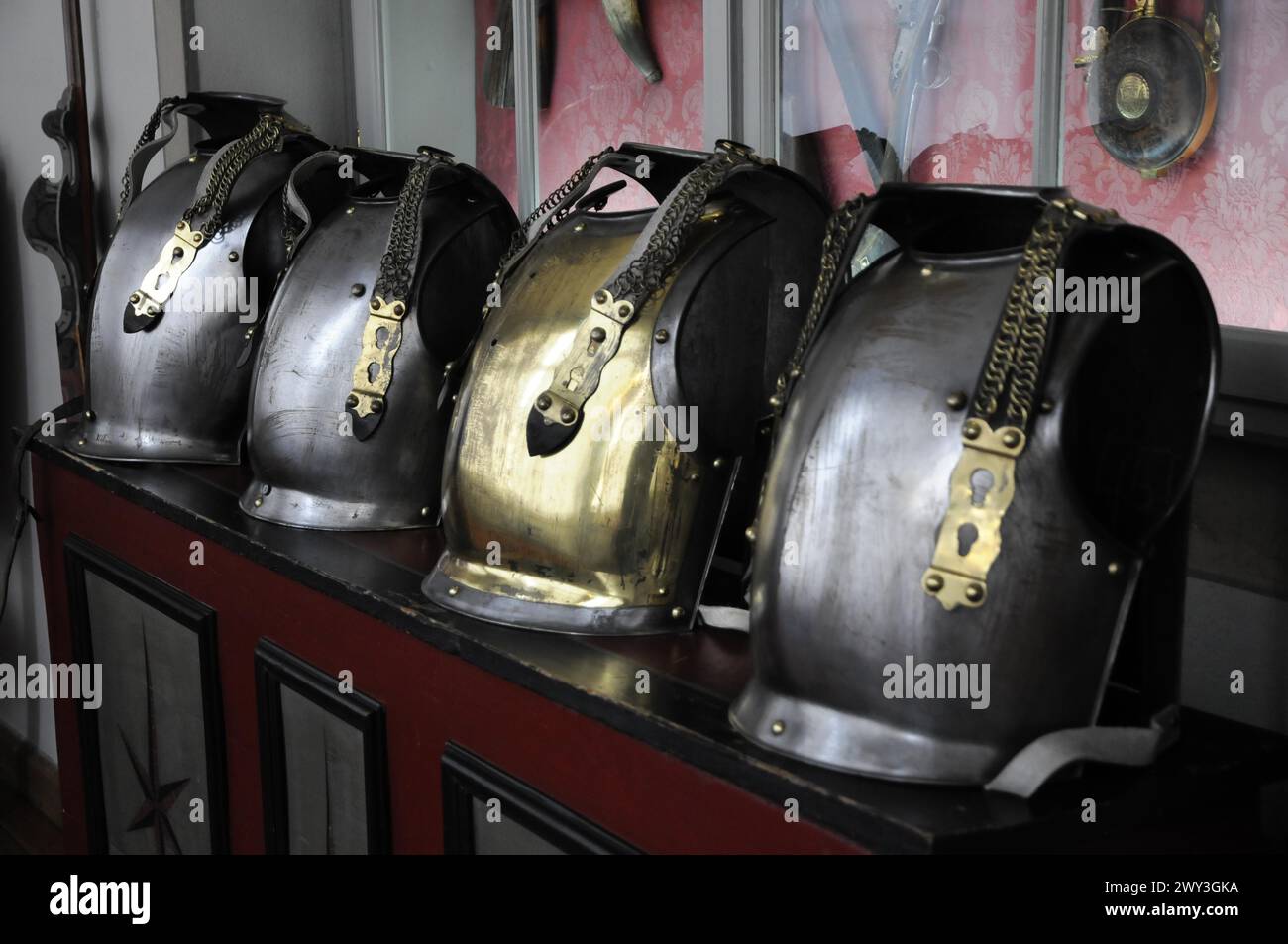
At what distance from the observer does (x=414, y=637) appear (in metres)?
1.45

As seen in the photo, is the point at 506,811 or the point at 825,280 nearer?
the point at 825,280

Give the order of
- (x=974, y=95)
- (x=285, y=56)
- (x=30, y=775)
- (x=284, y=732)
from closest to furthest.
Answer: (x=974, y=95) → (x=284, y=732) → (x=285, y=56) → (x=30, y=775)

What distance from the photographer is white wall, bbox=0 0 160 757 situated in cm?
256

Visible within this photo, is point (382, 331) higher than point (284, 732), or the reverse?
point (382, 331)

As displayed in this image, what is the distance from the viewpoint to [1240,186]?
1.32 metres

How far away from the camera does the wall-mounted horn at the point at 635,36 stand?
1999 mm

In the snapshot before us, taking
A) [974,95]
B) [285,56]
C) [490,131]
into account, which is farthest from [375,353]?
[285,56]

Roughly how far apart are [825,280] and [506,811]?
57 centimetres

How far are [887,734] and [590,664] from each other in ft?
1.09

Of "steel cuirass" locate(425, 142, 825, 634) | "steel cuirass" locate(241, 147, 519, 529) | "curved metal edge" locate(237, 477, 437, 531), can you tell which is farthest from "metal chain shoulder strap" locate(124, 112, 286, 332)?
"steel cuirass" locate(425, 142, 825, 634)

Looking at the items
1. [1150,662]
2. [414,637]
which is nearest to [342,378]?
[414,637]

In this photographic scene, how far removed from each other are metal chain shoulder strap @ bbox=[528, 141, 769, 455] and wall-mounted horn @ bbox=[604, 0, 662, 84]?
2.30 feet

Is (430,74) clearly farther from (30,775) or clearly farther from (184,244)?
(30,775)

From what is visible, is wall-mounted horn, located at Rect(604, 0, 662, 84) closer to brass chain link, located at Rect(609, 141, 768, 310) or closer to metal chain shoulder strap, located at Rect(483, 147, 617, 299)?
metal chain shoulder strap, located at Rect(483, 147, 617, 299)
